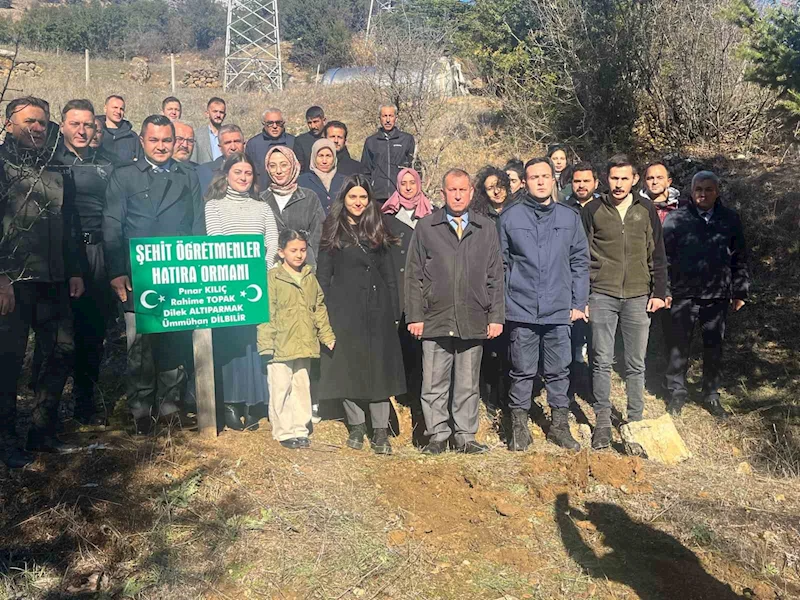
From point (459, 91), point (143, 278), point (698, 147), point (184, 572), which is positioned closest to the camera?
point (184, 572)

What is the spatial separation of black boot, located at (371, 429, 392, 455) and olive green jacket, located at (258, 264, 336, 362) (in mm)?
794

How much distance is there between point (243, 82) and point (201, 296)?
27.5 metres

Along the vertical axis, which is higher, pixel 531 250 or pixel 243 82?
pixel 243 82

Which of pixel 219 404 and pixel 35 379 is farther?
pixel 219 404

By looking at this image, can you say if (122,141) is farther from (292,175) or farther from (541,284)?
Result: (541,284)

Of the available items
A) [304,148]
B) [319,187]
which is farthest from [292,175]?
[304,148]

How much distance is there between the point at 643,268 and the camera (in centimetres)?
549

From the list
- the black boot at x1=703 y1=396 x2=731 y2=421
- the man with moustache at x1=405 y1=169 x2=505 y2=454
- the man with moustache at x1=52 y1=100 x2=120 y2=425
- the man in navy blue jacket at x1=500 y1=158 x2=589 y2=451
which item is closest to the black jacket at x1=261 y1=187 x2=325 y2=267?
the man with moustache at x1=405 y1=169 x2=505 y2=454

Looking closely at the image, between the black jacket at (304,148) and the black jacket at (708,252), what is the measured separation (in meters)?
3.78

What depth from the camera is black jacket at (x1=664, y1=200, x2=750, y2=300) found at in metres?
5.99

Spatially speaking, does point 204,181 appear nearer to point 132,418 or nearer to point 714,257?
point 132,418

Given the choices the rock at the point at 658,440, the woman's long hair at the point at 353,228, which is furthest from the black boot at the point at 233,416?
the rock at the point at 658,440

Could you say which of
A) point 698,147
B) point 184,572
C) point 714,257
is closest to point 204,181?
point 184,572

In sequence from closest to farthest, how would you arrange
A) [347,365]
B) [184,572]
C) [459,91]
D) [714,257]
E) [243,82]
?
[184,572] → [347,365] → [714,257] → [459,91] → [243,82]
